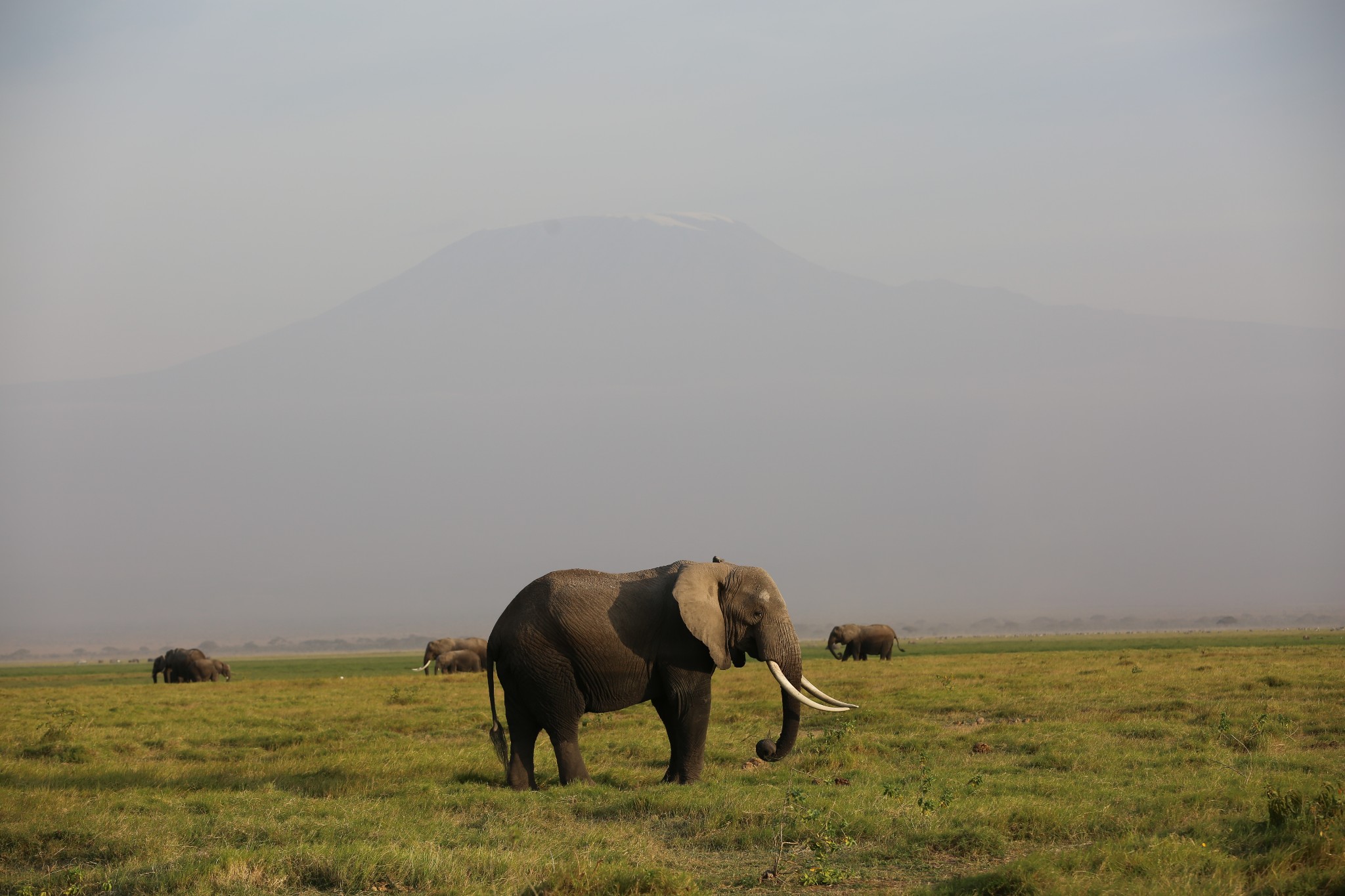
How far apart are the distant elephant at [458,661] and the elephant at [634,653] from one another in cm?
4609

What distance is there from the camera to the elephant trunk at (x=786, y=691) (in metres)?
15.3

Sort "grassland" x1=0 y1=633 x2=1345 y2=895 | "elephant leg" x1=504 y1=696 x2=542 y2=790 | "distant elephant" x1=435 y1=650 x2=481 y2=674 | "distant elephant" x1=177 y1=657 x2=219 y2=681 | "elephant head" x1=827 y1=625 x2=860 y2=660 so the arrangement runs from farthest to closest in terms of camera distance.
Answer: "elephant head" x1=827 y1=625 x2=860 y2=660 → "distant elephant" x1=435 y1=650 x2=481 y2=674 → "distant elephant" x1=177 y1=657 x2=219 y2=681 → "elephant leg" x1=504 y1=696 x2=542 y2=790 → "grassland" x1=0 y1=633 x2=1345 y2=895

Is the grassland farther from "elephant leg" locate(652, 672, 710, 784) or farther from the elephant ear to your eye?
the elephant ear

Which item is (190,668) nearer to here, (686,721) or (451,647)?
(451,647)

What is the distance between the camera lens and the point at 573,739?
15852mm

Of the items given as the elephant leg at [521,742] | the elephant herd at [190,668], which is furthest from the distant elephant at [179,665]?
the elephant leg at [521,742]

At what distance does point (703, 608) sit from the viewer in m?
15.3

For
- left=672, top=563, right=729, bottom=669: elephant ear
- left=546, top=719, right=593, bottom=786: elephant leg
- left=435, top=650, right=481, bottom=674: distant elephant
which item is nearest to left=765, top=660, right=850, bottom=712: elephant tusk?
left=672, top=563, right=729, bottom=669: elephant ear

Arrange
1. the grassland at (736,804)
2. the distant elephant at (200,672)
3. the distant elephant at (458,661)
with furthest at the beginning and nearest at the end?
the distant elephant at (458,661) → the distant elephant at (200,672) → the grassland at (736,804)

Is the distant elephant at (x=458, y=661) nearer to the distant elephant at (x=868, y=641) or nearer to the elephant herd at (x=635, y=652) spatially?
the distant elephant at (x=868, y=641)

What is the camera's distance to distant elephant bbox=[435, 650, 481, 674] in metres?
60.8

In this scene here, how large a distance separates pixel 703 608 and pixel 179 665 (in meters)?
54.2

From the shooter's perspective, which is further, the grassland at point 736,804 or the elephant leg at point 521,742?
the elephant leg at point 521,742

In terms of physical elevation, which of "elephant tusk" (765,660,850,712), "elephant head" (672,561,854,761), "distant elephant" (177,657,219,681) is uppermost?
"elephant head" (672,561,854,761)
